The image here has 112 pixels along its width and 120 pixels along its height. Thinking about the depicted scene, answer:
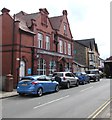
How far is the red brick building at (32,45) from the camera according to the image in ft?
88.1

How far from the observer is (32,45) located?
29.4 m

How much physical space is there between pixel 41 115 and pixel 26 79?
9.04m

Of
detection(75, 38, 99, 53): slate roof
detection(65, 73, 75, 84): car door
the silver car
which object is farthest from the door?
detection(75, 38, 99, 53): slate roof

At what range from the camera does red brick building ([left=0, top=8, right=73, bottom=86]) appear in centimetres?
2686

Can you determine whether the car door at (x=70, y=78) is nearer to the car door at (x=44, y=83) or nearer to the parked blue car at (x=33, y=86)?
the car door at (x=44, y=83)

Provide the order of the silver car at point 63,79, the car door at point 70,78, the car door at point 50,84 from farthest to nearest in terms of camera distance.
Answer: the car door at point 70,78 < the silver car at point 63,79 < the car door at point 50,84

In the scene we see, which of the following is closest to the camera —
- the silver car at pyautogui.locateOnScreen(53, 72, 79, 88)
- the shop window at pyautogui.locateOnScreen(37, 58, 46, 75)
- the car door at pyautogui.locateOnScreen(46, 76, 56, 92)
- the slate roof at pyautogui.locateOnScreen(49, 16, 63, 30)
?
the car door at pyautogui.locateOnScreen(46, 76, 56, 92)

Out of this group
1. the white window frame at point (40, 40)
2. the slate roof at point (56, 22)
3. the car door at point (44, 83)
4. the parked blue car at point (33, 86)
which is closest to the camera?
the parked blue car at point (33, 86)

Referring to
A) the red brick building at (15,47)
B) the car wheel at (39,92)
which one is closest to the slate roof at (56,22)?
Result: the red brick building at (15,47)

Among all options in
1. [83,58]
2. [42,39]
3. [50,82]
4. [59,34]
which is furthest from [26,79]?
[83,58]

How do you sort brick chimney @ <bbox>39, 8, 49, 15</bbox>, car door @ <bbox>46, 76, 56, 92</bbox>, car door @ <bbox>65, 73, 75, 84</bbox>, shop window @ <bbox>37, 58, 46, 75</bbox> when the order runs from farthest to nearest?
1. brick chimney @ <bbox>39, 8, 49, 15</bbox>
2. shop window @ <bbox>37, 58, 46, 75</bbox>
3. car door @ <bbox>65, 73, 75, 84</bbox>
4. car door @ <bbox>46, 76, 56, 92</bbox>

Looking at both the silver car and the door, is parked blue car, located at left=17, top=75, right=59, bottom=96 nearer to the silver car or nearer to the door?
the silver car

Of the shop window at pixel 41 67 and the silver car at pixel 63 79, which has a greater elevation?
the shop window at pixel 41 67

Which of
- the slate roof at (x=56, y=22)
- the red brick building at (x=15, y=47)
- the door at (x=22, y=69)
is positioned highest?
the slate roof at (x=56, y=22)
